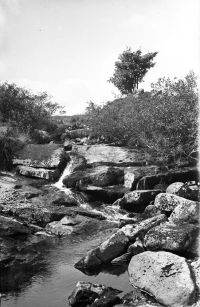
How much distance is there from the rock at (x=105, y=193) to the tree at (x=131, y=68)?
39.5m

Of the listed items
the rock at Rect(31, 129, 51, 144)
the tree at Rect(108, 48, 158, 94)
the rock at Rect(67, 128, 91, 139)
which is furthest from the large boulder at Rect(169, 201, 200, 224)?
the tree at Rect(108, 48, 158, 94)

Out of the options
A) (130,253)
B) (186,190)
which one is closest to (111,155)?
(186,190)

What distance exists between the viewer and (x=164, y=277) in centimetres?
1316

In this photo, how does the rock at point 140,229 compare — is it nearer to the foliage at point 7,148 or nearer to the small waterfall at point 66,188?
the small waterfall at point 66,188

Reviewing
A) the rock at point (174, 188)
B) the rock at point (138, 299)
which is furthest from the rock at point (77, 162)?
the rock at point (138, 299)

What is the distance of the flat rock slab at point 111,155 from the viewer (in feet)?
98.2

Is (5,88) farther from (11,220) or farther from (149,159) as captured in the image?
(11,220)

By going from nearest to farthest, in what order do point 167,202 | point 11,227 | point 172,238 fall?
point 172,238 → point 11,227 → point 167,202

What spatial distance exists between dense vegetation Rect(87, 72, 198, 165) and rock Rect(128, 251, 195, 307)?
49.5ft

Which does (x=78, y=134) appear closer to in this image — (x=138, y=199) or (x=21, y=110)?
(x=21, y=110)

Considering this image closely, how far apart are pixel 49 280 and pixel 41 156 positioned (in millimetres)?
17581

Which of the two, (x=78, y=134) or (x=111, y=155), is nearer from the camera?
(x=111, y=155)

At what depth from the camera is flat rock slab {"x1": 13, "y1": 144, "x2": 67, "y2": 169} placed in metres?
30.6

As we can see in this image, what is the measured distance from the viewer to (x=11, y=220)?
2134 cm
